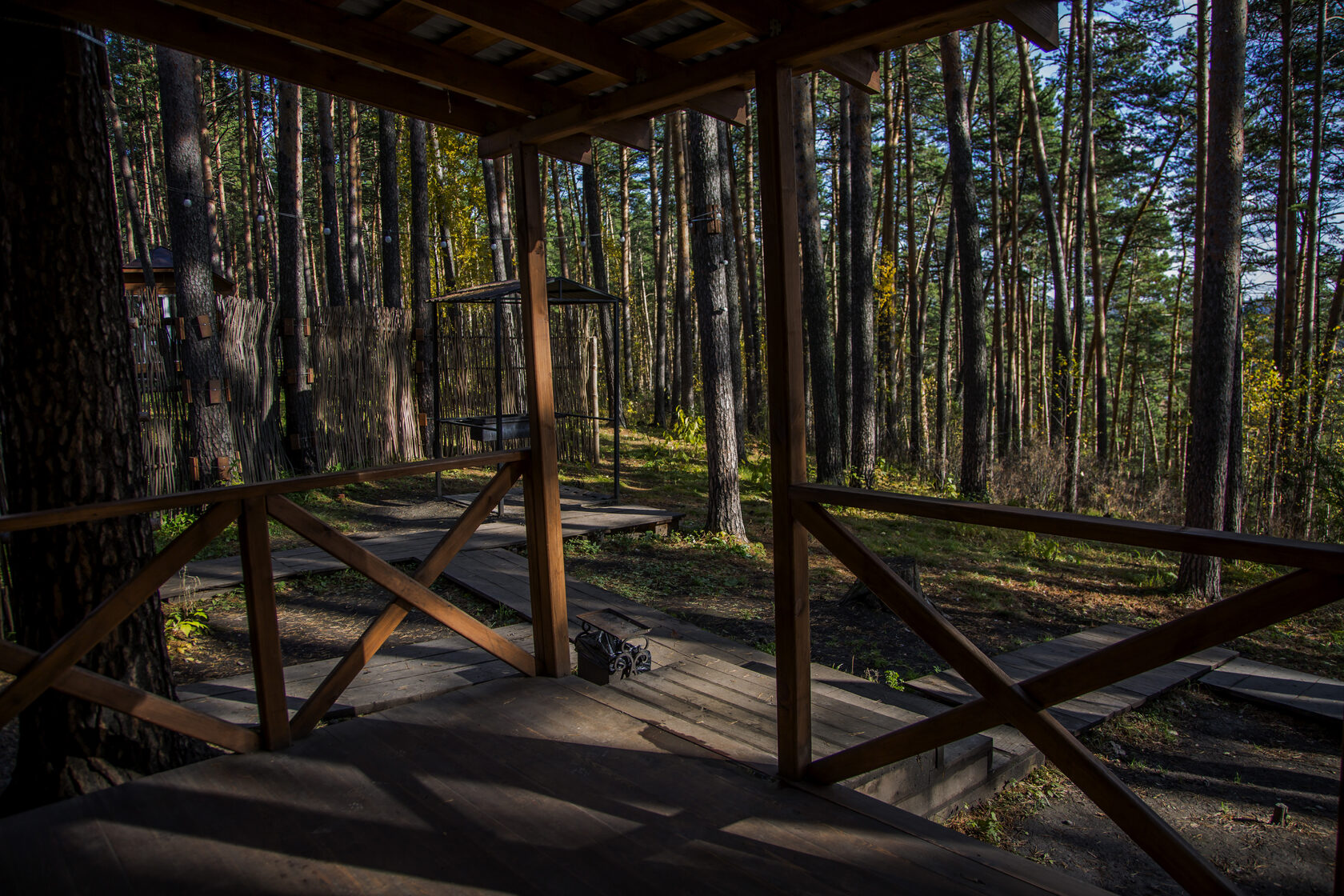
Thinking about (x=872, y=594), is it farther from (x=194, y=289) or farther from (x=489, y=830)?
(x=194, y=289)

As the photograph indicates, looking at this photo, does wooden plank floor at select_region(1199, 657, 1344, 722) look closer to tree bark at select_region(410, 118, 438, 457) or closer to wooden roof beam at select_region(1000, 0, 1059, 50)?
wooden roof beam at select_region(1000, 0, 1059, 50)

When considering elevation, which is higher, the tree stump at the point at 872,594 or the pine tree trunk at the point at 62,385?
the pine tree trunk at the point at 62,385

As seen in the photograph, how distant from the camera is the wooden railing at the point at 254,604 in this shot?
2479mm

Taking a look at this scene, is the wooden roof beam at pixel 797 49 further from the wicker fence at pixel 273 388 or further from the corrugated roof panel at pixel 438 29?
the wicker fence at pixel 273 388

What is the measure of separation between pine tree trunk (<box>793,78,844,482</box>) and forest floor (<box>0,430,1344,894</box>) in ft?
3.35

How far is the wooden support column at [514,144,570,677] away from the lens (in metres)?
3.65

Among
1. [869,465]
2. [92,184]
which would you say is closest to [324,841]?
[92,184]

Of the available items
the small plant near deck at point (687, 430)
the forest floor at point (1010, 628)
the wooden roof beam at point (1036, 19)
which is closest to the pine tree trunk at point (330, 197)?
the forest floor at point (1010, 628)

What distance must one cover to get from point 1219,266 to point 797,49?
238 inches

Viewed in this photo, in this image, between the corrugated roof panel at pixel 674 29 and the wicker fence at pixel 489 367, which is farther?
the wicker fence at pixel 489 367

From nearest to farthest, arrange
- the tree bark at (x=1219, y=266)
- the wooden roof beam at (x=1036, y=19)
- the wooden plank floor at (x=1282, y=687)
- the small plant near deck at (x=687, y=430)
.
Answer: the wooden roof beam at (x=1036, y=19)
the wooden plank floor at (x=1282, y=687)
the tree bark at (x=1219, y=266)
the small plant near deck at (x=687, y=430)

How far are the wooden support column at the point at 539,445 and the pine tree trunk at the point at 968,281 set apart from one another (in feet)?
26.1

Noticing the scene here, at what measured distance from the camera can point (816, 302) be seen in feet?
34.8

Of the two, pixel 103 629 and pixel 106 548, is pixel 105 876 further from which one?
pixel 106 548
